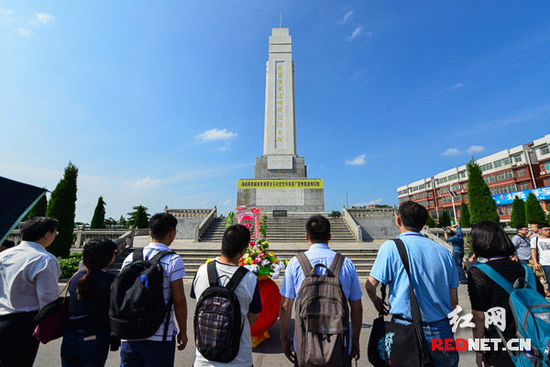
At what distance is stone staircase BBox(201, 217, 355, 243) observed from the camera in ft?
51.9

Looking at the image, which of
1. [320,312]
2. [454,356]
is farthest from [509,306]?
[320,312]

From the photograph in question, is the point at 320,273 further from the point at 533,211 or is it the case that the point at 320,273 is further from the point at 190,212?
the point at 533,211

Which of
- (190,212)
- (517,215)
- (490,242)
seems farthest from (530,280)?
(517,215)

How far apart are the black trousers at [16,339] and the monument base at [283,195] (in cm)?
1964

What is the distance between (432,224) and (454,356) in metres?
32.2

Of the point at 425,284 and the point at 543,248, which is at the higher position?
the point at 543,248

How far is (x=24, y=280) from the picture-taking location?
2434 mm

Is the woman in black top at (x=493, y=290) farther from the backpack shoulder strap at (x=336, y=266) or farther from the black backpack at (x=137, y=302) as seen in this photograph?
the black backpack at (x=137, y=302)

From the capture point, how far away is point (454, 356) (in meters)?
1.99

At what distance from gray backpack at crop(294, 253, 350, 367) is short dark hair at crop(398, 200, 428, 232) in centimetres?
100

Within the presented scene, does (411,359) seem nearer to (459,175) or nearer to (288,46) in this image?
(288,46)

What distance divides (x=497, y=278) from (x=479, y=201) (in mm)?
22425

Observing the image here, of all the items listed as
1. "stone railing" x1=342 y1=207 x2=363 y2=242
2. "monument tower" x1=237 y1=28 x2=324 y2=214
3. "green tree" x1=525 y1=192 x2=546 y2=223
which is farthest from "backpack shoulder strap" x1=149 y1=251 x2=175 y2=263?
"green tree" x1=525 y1=192 x2=546 y2=223

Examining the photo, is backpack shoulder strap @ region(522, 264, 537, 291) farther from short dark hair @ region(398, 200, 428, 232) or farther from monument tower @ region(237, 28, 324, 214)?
monument tower @ region(237, 28, 324, 214)
